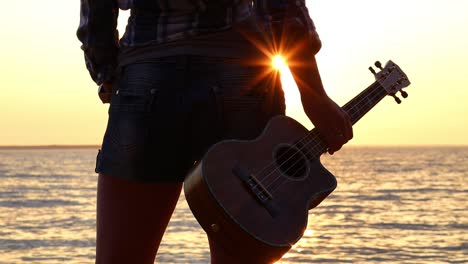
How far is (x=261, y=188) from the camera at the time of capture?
2.43 metres

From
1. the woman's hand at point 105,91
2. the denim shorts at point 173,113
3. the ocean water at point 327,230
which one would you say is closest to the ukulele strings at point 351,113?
the denim shorts at point 173,113

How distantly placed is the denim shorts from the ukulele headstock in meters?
0.83

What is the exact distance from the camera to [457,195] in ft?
111

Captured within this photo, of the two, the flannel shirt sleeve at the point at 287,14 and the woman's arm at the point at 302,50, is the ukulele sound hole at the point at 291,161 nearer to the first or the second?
the woman's arm at the point at 302,50

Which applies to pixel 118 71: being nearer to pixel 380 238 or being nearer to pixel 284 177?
pixel 284 177

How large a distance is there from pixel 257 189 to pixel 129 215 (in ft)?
1.16

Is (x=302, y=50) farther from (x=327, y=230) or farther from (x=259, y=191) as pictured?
(x=327, y=230)

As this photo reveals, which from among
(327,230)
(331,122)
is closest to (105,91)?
(331,122)

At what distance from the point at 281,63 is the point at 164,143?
1.35 ft

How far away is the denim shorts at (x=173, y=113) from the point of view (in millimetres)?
2332

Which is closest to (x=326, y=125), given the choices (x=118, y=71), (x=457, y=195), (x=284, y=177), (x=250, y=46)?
(x=284, y=177)

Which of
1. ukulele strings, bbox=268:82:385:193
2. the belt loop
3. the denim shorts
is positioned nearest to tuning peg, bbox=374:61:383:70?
ukulele strings, bbox=268:82:385:193

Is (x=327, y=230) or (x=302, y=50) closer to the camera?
(x=302, y=50)

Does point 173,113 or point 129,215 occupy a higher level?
point 173,113
